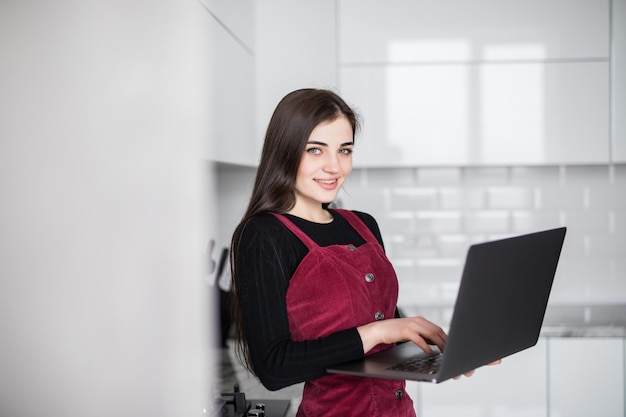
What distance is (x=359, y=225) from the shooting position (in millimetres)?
1517

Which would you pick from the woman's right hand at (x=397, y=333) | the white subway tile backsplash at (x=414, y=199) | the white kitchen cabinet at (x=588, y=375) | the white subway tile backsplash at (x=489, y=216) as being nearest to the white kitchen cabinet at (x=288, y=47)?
the white subway tile backsplash at (x=489, y=216)

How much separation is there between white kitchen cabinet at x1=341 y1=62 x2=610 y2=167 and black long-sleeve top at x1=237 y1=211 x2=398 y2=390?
1.85 metres

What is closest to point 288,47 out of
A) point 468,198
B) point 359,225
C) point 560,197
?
point 468,198

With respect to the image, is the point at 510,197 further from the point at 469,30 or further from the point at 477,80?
the point at 469,30

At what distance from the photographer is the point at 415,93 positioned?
3.07 metres

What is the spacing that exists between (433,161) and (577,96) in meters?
0.67

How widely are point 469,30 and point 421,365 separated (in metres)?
2.19

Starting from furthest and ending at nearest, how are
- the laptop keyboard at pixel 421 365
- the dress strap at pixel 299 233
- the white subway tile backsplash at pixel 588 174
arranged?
the white subway tile backsplash at pixel 588 174, the dress strap at pixel 299 233, the laptop keyboard at pixel 421 365

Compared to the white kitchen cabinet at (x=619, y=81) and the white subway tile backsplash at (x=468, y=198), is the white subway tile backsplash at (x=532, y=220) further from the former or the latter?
the white kitchen cabinet at (x=619, y=81)

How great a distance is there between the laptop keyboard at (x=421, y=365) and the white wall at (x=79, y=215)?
387mm

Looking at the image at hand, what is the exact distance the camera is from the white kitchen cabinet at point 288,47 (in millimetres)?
2961

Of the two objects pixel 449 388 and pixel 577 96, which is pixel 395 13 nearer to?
pixel 577 96

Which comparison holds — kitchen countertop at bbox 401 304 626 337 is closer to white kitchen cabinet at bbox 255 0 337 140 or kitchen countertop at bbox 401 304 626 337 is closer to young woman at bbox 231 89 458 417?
white kitchen cabinet at bbox 255 0 337 140

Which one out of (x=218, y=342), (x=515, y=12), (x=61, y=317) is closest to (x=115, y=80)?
(x=61, y=317)
